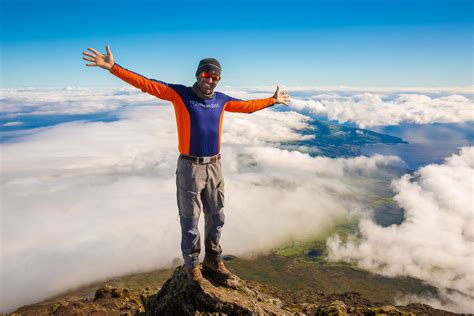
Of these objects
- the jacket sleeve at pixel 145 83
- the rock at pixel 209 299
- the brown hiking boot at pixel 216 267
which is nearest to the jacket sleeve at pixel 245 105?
the jacket sleeve at pixel 145 83

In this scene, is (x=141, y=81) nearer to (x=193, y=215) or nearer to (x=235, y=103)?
(x=235, y=103)

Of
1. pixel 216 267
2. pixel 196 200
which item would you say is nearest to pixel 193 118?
pixel 196 200

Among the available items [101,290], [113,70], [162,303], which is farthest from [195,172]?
[101,290]

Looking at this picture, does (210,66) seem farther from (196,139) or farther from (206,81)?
(196,139)

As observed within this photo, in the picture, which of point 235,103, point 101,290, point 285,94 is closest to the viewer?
point 235,103

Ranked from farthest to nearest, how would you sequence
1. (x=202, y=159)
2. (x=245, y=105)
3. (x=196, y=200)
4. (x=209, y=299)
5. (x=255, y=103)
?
(x=209, y=299)
(x=255, y=103)
(x=245, y=105)
(x=196, y=200)
(x=202, y=159)

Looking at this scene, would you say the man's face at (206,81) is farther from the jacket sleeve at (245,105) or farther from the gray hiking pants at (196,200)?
the gray hiking pants at (196,200)
